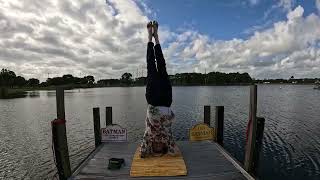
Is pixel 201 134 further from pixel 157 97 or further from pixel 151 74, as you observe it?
pixel 151 74

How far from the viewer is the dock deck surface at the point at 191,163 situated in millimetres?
8781

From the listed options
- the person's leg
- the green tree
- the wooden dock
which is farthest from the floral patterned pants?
the green tree

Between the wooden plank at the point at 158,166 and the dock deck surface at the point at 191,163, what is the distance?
19cm

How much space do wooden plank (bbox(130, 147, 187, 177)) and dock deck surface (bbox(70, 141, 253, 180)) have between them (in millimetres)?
194

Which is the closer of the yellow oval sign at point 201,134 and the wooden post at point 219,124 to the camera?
the yellow oval sign at point 201,134

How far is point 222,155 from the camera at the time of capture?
11125 millimetres

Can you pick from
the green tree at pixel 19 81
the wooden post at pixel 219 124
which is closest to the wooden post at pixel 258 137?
the wooden post at pixel 219 124

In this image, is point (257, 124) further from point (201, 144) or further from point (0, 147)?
point (0, 147)

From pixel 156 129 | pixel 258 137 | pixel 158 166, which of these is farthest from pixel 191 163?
pixel 258 137

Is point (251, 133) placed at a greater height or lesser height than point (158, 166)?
greater

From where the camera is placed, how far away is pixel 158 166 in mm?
9180

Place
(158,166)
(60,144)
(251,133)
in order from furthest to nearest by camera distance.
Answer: (251,133) → (158,166) → (60,144)

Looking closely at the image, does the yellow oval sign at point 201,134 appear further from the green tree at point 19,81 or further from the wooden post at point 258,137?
the green tree at point 19,81

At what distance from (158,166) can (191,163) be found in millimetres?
1335
